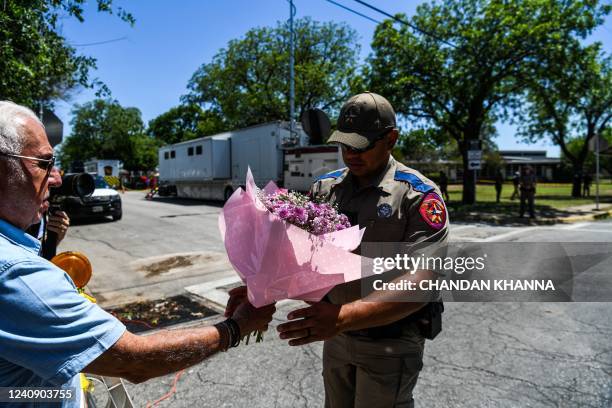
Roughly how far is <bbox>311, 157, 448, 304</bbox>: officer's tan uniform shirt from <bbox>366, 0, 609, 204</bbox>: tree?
1521 cm

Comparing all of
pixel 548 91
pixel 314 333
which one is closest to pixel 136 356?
pixel 314 333

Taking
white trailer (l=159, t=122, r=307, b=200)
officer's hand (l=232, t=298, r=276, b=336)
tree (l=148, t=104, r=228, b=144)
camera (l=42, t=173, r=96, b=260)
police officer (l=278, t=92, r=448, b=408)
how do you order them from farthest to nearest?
tree (l=148, t=104, r=228, b=144) < white trailer (l=159, t=122, r=307, b=200) < camera (l=42, t=173, r=96, b=260) < police officer (l=278, t=92, r=448, b=408) < officer's hand (l=232, t=298, r=276, b=336)

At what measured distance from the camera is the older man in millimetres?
1058

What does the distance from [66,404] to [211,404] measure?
6.08 feet

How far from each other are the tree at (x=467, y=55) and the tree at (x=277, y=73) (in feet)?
35.3

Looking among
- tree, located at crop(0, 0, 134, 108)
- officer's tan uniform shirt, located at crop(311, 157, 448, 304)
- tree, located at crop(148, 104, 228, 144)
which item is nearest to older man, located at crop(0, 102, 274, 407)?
officer's tan uniform shirt, located at crop(311, 157, 448, 304)

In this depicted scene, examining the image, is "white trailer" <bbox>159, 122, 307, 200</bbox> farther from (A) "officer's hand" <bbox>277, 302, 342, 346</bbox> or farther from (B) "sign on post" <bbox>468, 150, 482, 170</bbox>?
(A) "officer's hand" <bbox>277, 302, 342, 346</bbox>

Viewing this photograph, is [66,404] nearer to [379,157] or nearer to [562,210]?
[379,157]

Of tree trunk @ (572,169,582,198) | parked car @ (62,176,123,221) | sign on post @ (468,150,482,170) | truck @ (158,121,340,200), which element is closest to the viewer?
parked car @ (62,176,123,221)

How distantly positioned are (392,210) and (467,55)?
56.4 feet

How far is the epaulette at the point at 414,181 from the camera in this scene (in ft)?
6.07

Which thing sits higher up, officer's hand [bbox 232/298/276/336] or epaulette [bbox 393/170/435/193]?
epaulette [bbox 393/170/435/193]

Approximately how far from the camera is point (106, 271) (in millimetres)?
7383

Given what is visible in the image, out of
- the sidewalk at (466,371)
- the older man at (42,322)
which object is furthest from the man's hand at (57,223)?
the older man at (42,322)
